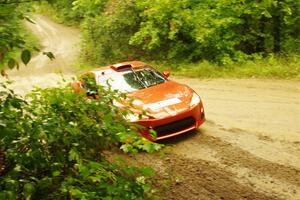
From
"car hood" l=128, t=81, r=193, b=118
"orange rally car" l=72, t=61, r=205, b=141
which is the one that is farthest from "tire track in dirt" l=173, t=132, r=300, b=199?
"car hood" l=128, t=81, r=193, b=118

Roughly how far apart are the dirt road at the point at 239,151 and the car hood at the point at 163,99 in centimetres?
71

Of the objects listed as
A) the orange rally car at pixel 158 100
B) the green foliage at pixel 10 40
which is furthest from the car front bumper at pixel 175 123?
the green foliage at pixel 10 40

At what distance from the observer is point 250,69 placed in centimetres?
1552

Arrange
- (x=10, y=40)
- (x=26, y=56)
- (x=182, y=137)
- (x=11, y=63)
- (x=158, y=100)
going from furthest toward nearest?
(x=182, y=137), (x=158, y=100), (x=10, y=40), (x=11, y=63), (x=26, y=56)

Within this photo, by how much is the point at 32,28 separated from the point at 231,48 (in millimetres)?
26463

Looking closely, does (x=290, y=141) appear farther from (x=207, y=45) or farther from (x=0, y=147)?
(x=207, y=45)

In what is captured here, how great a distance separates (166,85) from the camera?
376 inches

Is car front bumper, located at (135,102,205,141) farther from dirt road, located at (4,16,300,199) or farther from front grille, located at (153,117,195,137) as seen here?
dirt road, located at (4,16,300,199)

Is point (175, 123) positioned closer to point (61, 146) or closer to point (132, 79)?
point (132, 79)

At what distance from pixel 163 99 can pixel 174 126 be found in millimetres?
661

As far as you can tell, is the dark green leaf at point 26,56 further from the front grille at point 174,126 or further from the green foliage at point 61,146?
the front grille at point 174,126

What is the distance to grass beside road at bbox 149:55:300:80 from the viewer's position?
48.0ft

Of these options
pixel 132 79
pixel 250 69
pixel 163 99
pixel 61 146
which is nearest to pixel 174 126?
pixel 163 99

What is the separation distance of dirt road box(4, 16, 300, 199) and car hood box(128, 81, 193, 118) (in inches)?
27.8
